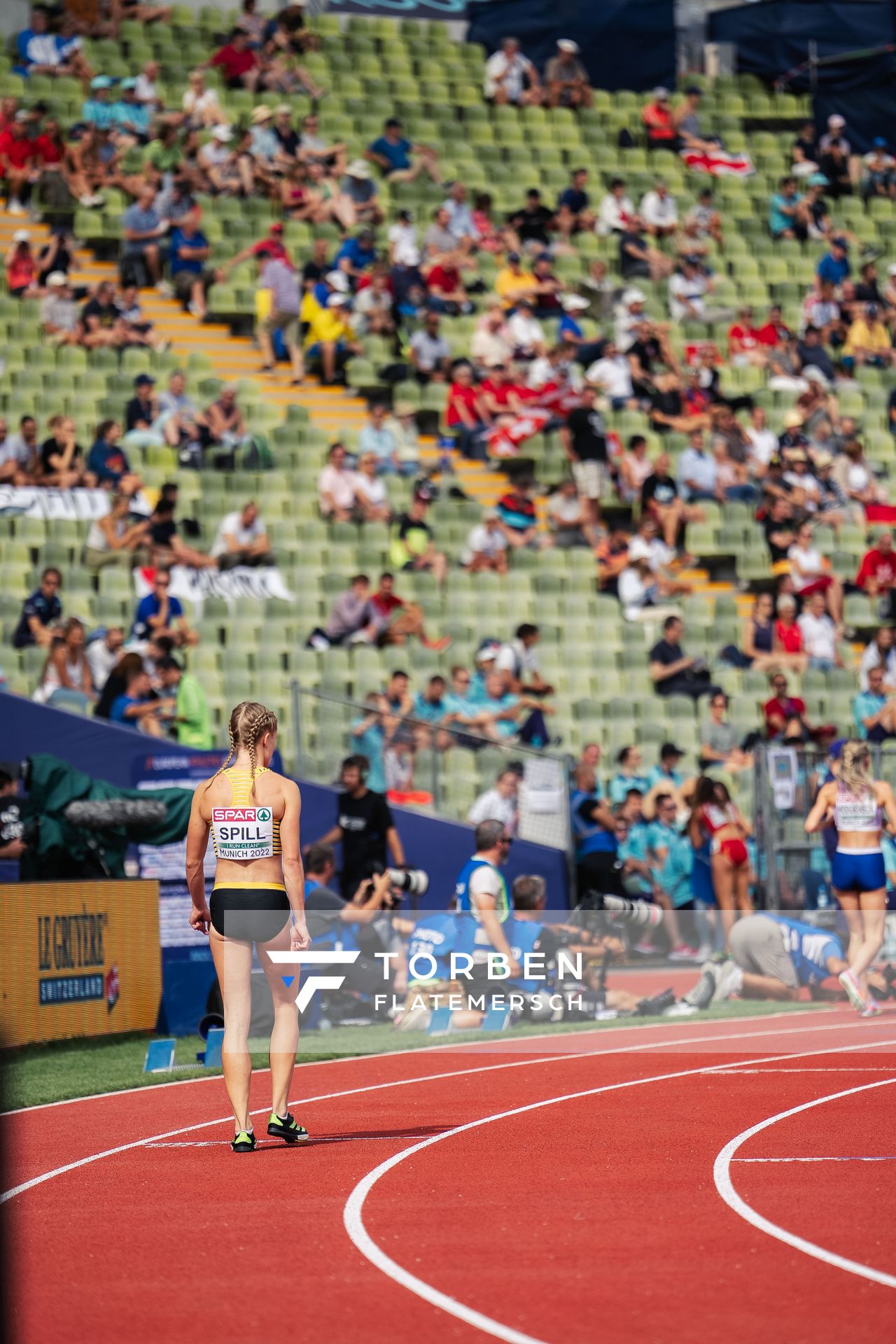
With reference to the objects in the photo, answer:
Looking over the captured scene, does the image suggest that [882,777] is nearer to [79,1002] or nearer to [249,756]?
[79,1002]

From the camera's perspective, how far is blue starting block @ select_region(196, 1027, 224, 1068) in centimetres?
1183

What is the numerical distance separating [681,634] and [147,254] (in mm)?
7512

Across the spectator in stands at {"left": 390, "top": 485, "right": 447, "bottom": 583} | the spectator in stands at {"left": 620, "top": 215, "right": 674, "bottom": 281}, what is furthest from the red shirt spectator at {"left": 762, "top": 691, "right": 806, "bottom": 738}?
the spectator in stands at {"left": 620, "top": 215, "right": 674, "bottom": 281}

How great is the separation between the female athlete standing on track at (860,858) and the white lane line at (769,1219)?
3866mm

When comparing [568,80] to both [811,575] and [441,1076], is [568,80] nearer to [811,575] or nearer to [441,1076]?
[811,575]

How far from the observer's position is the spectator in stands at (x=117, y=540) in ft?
61.1

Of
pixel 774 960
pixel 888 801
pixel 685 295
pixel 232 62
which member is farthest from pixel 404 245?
pixel 888 801

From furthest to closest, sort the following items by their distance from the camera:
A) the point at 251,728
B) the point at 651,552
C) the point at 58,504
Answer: the point at 651,552, the point at 58,504, the point at 251,728

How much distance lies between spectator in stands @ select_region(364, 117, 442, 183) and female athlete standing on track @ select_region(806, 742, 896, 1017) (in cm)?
1393

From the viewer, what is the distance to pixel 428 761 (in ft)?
57.3

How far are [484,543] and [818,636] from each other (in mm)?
3678

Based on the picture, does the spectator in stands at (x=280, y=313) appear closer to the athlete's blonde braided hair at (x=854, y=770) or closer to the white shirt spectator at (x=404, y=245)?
the white shirt spectator at (x=404, y=245)

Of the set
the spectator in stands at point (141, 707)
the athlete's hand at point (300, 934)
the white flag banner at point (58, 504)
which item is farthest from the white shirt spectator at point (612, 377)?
the athlete's hand at point (300, 934)

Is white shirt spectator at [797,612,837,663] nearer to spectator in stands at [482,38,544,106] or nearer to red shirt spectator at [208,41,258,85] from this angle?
red shirt spectator at [208,41,258,85]
